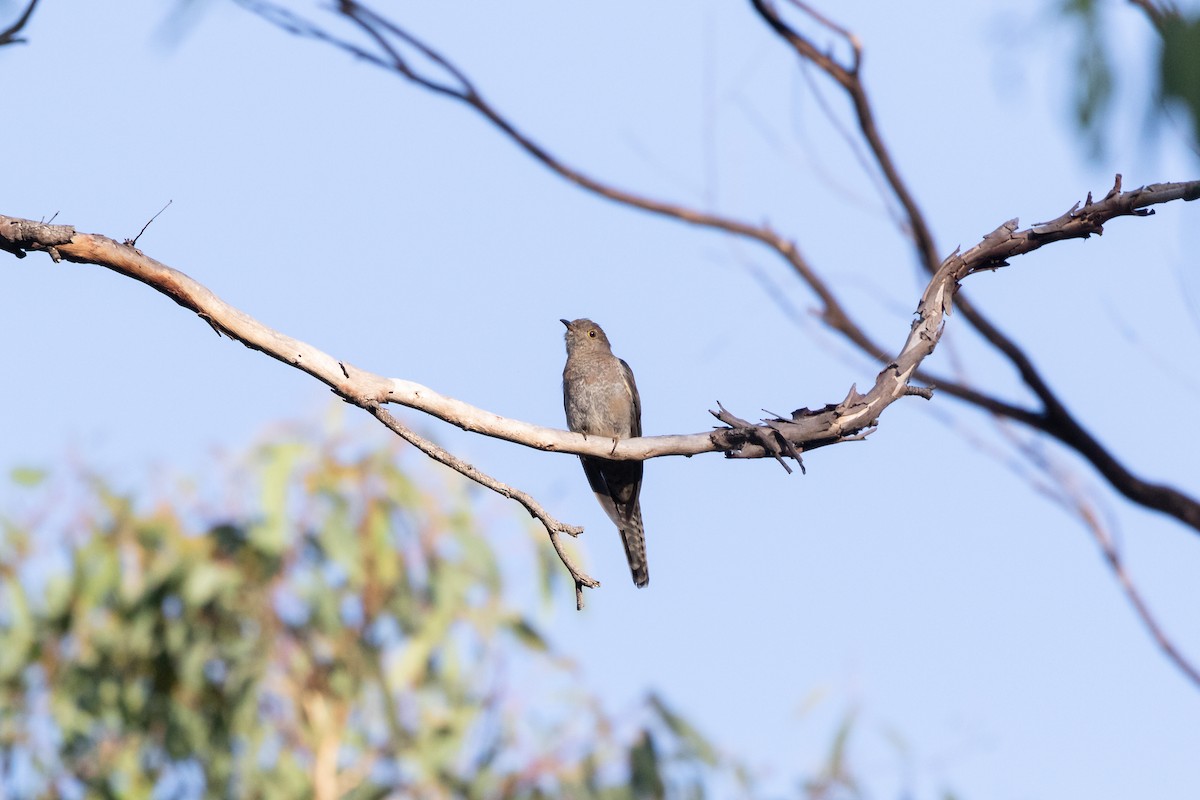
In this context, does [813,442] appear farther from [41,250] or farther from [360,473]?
[360,473]

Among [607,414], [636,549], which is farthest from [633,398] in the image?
[636,549]

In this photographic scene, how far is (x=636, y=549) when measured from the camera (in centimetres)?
732

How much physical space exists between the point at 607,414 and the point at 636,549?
816 mm

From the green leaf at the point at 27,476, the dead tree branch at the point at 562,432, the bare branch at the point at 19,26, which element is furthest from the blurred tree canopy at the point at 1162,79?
the green leaf at the point at 27,476

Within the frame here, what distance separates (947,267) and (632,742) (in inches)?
160

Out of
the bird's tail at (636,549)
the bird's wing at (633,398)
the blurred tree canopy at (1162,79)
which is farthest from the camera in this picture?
the bird's wing at (633,398)

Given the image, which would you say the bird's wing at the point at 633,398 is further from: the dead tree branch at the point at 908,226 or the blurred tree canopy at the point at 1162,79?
the blurred tree canopy at the point at 1162,79

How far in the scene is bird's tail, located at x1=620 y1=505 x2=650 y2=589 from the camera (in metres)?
7.23

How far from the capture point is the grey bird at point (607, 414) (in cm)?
725

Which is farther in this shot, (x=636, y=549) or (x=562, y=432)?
(x=636, y=549)

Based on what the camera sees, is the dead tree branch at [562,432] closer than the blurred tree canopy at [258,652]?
Yes

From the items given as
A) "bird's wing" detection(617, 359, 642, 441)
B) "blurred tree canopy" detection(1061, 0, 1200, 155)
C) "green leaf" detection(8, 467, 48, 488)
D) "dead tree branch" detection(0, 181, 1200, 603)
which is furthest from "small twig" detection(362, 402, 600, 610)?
"green leaf" detection(8, 467, 48, 488)

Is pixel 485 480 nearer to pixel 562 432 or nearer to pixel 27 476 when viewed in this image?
pixel 562 432

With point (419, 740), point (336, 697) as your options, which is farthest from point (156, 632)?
point (419, 740)
